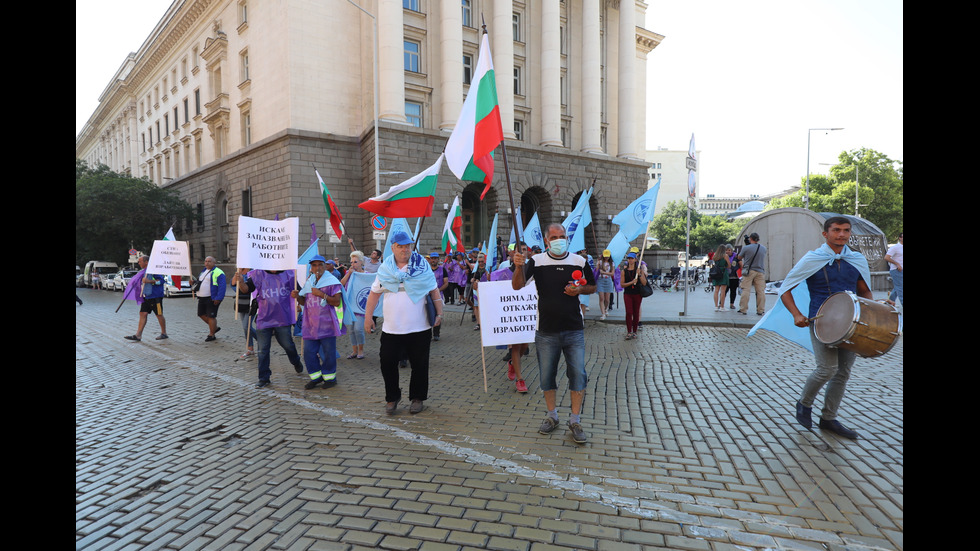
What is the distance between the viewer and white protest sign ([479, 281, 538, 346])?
19.8ft

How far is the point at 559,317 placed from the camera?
461cm

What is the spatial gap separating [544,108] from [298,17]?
14473 mm

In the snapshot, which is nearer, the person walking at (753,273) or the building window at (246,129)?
the person walking at (753,273)

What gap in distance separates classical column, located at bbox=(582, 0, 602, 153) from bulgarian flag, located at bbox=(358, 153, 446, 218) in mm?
26356

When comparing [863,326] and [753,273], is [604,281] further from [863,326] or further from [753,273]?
[863,326]

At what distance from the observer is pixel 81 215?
3247 cm

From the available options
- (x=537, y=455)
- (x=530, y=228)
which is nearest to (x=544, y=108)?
(x=530, y=228)

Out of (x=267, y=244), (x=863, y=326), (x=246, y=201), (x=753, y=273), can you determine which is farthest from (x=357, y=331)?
(x=246, y=201)

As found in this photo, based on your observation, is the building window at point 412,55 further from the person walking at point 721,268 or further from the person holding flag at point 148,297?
the person walking at point 721,268

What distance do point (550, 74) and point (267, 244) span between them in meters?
27.0

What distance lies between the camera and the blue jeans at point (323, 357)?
21.8ft

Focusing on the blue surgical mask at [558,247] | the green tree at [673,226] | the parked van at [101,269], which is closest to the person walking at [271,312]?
the blue surgical mask at [558,247]

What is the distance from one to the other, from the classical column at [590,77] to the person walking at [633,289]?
23182mm

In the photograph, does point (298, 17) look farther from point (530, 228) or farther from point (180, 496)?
point (180, 496)
